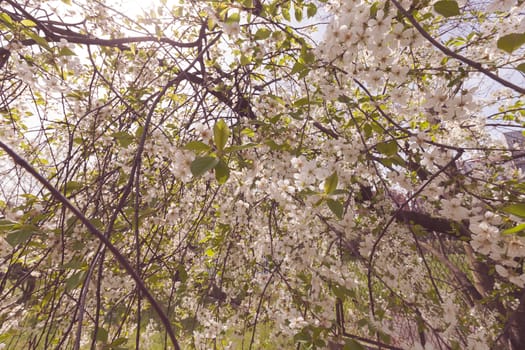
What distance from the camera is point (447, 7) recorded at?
93 cm

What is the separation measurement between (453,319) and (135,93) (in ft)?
7.59

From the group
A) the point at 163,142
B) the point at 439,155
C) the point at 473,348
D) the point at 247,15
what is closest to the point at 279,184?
the point at 163,142

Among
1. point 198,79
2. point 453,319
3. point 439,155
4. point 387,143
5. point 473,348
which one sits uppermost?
point 198,79

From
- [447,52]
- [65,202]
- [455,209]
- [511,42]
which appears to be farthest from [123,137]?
[455,209]

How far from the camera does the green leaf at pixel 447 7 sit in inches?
36.3

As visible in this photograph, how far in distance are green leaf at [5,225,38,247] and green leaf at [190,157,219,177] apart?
604 mm

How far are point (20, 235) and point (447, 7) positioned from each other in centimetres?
156

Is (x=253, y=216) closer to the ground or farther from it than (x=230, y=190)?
closer to the ground

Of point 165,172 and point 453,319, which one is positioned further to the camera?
point 165,172

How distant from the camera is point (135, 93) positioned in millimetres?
1981

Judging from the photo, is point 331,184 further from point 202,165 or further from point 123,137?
point 123,137

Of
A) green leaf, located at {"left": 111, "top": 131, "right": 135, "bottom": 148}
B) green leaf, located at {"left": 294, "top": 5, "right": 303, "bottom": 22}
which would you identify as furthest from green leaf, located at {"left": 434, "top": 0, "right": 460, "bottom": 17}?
green leaf, located at {"left": 111, "top": 131, "right": 135, "bottom": 148}

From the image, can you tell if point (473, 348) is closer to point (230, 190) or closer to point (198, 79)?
point (230, 190)

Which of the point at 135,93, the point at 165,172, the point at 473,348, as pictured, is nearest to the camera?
the point at 473,348
